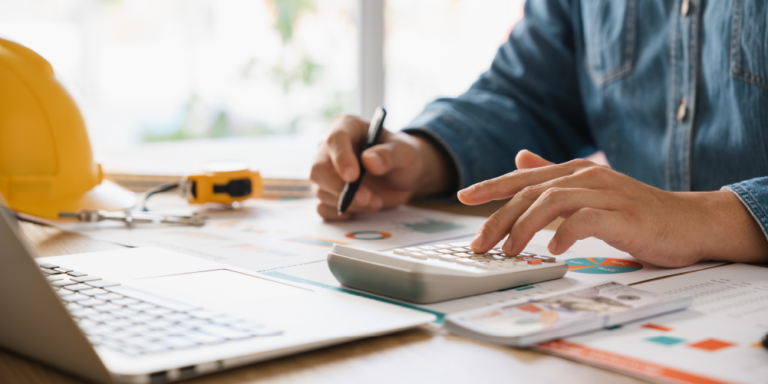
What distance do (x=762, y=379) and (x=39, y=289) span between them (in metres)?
0.34

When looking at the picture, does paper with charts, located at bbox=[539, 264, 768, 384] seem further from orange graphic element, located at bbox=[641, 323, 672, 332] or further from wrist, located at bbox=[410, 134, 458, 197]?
wrist, located at bbox=[410, 134, 458, 197]

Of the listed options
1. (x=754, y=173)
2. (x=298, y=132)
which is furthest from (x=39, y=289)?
(x=298, y=132)

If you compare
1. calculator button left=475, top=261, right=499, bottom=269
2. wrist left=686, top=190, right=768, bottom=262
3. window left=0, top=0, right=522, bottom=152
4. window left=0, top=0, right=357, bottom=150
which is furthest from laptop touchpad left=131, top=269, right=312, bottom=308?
window left=0, top=0, right=357, bottom=150

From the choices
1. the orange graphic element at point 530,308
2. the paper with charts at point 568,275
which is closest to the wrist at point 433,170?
the paper with charts at point 568,275

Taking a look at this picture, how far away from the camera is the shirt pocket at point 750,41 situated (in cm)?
80

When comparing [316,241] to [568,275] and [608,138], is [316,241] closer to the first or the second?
[568,275]

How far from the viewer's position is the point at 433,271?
428mm

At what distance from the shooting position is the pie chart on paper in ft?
1.73

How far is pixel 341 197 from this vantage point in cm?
78

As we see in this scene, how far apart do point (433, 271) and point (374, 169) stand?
385 millimetres

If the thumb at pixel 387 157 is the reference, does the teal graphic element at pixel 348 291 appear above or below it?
below

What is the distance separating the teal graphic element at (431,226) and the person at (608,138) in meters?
0.07

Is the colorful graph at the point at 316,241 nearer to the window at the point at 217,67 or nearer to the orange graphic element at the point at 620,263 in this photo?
the orange graphic element at the point at 620,263

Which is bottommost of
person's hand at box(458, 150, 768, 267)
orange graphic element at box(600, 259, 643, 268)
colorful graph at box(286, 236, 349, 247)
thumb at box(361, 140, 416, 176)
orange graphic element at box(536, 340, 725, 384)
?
colorful graph at box(286, 236, 349, 247)
